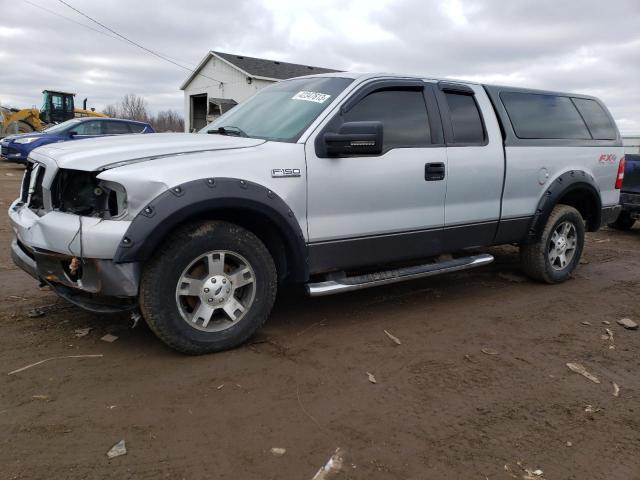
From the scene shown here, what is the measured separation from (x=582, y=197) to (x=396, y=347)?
3358 millimetres

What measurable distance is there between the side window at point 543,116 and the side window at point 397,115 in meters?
1.19

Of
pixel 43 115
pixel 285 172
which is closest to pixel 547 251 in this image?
pixel 285 172

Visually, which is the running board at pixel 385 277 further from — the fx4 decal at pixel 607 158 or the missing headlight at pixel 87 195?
the fx4 decal at pixel 607 158

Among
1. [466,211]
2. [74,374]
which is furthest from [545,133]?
[74,374]

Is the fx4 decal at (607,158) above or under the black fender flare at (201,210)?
above

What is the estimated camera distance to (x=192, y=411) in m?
2.83

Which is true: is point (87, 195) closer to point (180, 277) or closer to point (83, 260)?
point (83, 260)

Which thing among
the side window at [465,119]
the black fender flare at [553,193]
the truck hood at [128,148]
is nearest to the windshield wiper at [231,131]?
the truck hood at [128,148]

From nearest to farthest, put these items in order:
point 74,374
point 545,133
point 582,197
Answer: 1. point 74,374
2. point 545,133
3. point 582,197

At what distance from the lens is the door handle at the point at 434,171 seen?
4277 millimetres

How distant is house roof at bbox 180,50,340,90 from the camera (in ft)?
83.4

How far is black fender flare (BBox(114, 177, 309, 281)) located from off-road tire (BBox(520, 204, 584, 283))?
2954 millimetres

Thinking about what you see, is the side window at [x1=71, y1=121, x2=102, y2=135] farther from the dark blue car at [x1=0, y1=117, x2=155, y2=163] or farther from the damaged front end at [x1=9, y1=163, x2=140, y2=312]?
the damaged front end at [x1=9, y1=163, x2=140, y2=312]

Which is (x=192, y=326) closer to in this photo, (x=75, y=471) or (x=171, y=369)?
(x=171, y=369)
